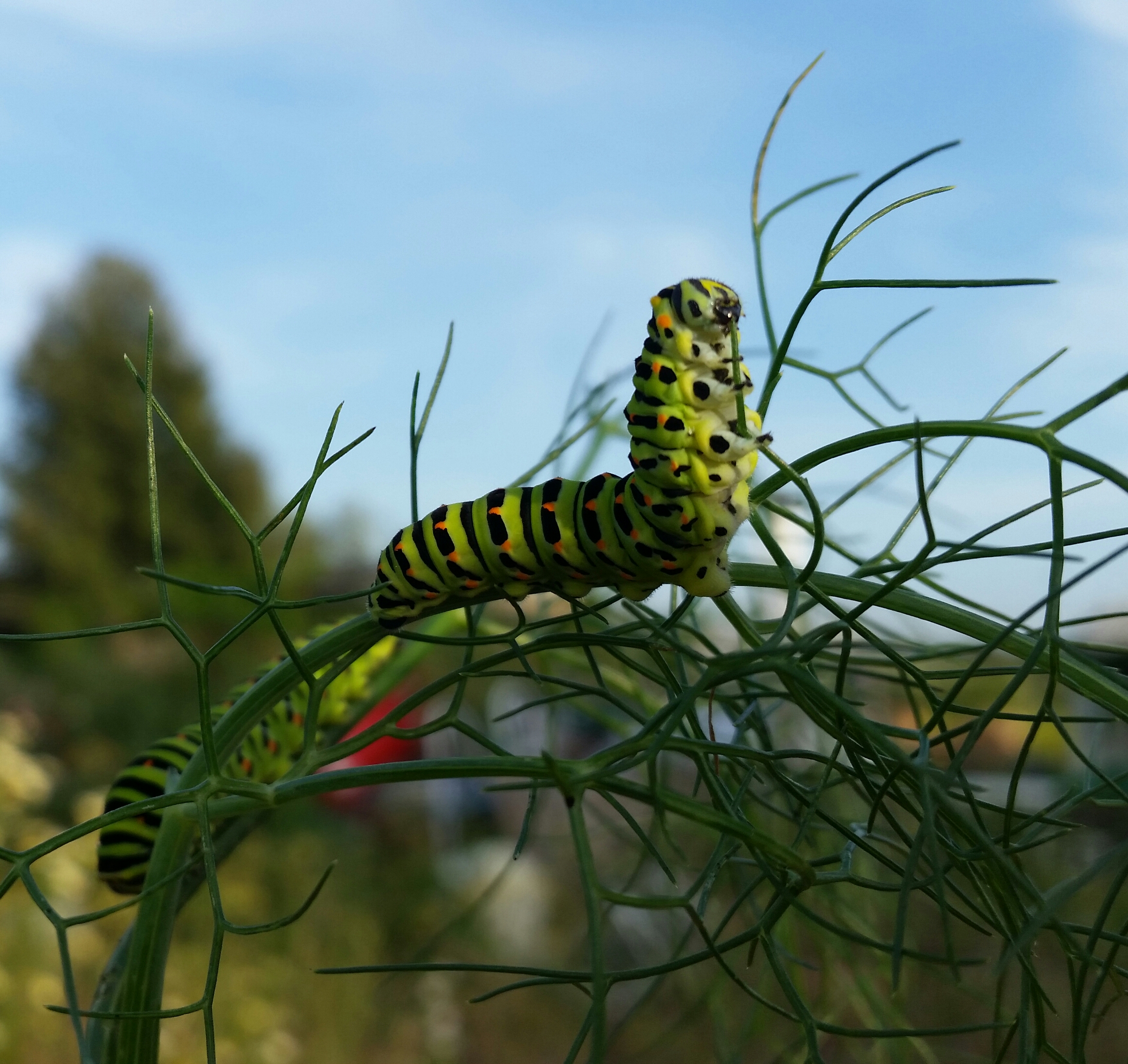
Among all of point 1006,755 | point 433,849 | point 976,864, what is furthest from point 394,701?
point 1006,755

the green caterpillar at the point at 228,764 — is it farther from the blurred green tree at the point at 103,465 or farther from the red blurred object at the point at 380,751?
the blurred green tree at the point at 103,465

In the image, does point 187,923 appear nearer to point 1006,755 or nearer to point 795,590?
point 795,590

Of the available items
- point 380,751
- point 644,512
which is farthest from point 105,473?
point 644,512

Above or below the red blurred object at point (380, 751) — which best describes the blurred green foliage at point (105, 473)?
above

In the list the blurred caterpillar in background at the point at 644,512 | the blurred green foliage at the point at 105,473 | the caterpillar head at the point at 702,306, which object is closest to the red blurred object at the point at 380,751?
the blurred caterpillar in background at the point at 644,512

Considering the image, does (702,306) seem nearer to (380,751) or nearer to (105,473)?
(380,751)

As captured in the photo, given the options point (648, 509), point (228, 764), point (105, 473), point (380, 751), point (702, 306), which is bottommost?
point (228, 764)

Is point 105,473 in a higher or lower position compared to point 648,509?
higher
